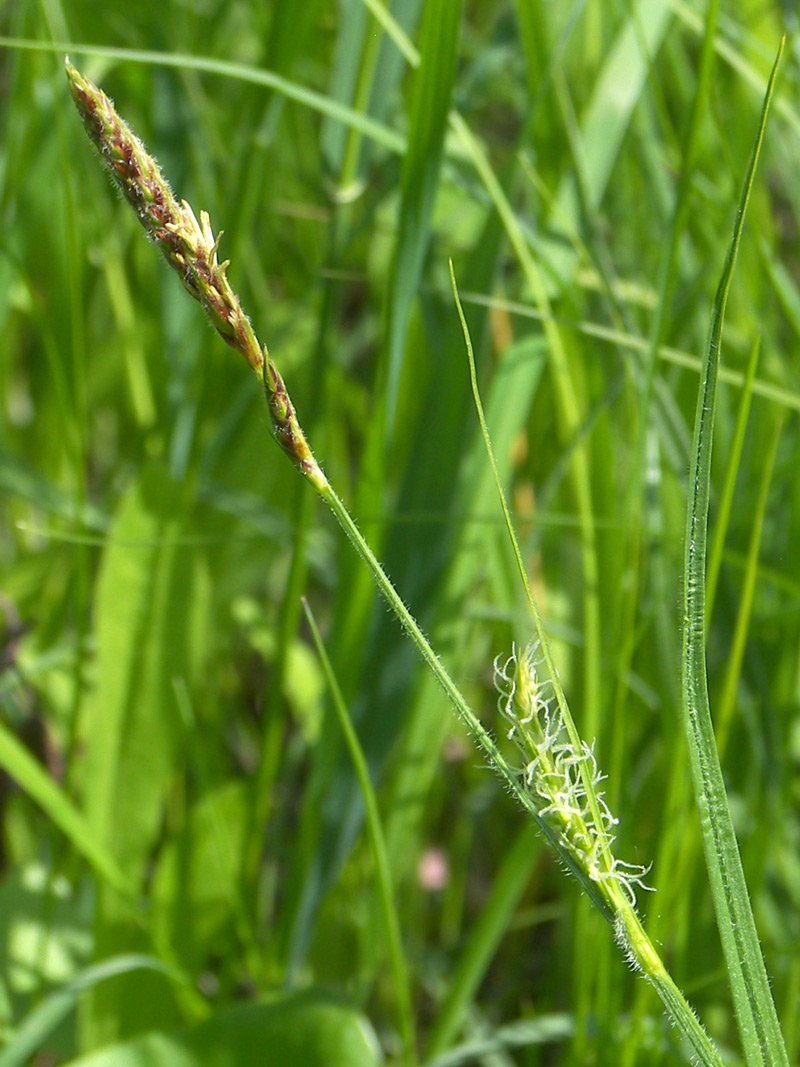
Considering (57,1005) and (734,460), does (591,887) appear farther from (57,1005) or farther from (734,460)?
(57,1005)

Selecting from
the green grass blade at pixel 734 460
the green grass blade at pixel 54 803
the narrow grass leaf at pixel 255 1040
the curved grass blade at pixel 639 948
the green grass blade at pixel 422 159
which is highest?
the green grass blade at pixel 422 159

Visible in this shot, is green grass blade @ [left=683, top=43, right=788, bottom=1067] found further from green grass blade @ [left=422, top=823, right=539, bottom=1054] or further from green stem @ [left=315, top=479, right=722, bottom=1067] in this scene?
green grass blade @ [left=422, top=823, right=539, bottom=1054]

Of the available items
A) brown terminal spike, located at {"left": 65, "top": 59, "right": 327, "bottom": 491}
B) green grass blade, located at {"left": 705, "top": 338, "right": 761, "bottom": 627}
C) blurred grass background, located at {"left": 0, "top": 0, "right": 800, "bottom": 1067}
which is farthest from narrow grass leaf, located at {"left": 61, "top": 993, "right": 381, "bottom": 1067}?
brown terminal spike, located at {"left": 65, "top": 59, "right": 327, "bottom": 491}

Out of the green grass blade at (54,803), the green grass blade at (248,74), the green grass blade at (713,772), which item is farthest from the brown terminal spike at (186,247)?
the green grass blade at (54,803)

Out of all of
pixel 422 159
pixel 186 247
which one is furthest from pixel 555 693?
pixel 422 159

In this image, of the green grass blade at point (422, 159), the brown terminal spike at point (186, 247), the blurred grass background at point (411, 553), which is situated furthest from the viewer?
the blurred grass background at point (411, 553)

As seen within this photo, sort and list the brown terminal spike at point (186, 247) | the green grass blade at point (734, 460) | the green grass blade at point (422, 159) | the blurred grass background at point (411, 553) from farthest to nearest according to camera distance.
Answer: the blurred grass background at point (411, 553) < the green grass blade at point (422, 159) < the green grass blade at point (734, 460) < the brown terminal spike at point (186, 247)

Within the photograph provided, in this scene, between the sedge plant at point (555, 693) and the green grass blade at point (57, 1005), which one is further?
the green grass blade at point (57, 1005)

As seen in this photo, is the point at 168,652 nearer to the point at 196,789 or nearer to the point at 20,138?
the point at 196,789

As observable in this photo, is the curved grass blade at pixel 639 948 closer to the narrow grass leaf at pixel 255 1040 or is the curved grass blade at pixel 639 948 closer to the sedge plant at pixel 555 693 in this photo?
the sedge plant at pixel 555 693
